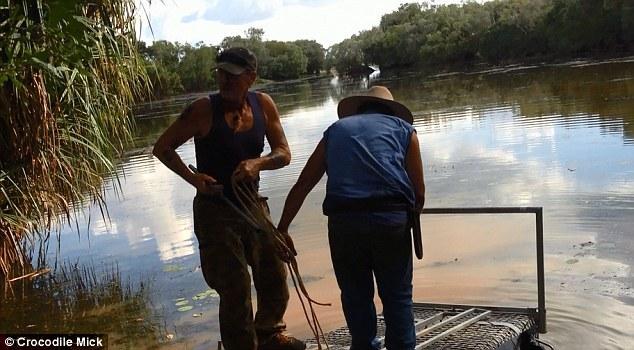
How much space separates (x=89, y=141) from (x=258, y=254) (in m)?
4.05

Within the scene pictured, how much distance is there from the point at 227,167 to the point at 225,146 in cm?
11

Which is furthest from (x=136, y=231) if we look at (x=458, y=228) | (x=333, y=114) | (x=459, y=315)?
(x=333, y=114)

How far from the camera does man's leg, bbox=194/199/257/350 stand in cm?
392

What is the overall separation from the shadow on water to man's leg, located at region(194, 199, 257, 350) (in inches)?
92.5

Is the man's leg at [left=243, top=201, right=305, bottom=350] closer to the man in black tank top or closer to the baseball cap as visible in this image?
the man in black tank top

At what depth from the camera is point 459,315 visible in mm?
4828

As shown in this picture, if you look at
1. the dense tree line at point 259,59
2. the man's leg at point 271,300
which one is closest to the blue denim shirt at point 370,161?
the man's leg at point 271,300

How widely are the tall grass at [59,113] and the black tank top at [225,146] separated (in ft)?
7.19

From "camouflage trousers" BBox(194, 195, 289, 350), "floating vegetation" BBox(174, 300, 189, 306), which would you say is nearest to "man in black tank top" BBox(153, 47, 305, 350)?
"camouflage trousers" BBox(194, 195, 289, 350)

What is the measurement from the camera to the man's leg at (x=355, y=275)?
3.41 meters

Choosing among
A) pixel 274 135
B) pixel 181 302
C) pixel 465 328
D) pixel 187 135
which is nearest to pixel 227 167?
pixel 187 135

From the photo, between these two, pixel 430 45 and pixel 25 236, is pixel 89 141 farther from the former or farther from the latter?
pixel 430 45

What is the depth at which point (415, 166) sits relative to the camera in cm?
354

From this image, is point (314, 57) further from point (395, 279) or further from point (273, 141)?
point (395, 279)
